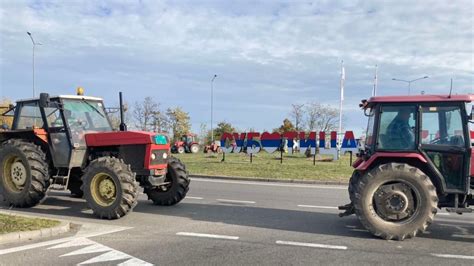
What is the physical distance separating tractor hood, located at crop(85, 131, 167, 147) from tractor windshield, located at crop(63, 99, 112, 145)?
0.33m

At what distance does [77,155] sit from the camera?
1055 centimetres

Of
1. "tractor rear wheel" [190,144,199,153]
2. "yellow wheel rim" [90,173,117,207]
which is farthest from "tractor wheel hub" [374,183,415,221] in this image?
"tractor rear wheel" [190,144,199,153]

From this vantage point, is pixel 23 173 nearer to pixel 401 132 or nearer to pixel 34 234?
pixel 34 234

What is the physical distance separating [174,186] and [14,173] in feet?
11.8

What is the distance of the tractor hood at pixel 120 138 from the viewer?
10.1 meters

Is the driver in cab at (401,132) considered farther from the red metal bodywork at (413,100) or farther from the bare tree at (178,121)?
the bare tree at (178,121)

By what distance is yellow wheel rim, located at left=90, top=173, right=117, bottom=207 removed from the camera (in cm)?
948

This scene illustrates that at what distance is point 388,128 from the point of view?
8.13m

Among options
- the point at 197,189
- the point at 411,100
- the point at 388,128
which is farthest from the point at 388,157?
the point at 197,189

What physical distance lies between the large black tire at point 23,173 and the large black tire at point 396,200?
6.70 meters

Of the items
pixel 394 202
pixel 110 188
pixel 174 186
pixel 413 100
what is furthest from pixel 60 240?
pixel 413 100

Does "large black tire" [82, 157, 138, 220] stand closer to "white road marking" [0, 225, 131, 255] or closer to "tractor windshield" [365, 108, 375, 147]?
"white road marking" [0, 225, 131, 255]

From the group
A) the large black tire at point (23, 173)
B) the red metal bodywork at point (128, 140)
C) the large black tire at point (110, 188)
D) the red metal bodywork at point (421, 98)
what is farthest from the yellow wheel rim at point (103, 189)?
the red metal bodywork at point (421, 98)

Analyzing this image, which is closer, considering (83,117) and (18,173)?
(18,173)
